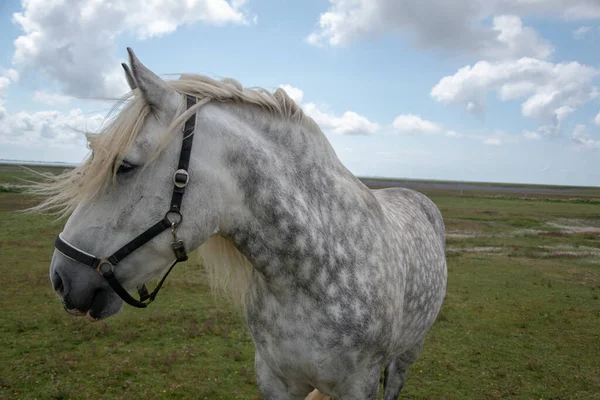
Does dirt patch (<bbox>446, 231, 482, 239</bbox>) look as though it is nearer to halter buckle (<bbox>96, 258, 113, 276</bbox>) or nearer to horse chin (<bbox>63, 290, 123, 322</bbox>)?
horse chin (<bbox>63, 290, 123, 322</bbox>)

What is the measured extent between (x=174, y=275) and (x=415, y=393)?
27.0ft

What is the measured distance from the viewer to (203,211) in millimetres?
1773

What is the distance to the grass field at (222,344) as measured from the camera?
5.52m

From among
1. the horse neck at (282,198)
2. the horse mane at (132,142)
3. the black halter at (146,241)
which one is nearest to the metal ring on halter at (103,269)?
the black halter at (146,241)

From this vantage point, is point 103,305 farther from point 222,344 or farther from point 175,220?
point 222,344

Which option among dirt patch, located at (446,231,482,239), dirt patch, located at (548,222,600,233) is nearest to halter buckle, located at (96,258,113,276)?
dirt patch, located at (446,231,482,239)

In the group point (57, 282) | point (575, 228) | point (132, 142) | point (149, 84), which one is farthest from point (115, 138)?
point (575, 228)

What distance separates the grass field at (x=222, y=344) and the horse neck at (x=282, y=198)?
1.00 metres

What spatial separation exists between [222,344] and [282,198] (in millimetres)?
5777

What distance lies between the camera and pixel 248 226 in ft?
6.33

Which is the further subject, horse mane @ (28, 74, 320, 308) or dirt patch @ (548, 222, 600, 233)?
dirt patch @ (548, 222, 600, 233)

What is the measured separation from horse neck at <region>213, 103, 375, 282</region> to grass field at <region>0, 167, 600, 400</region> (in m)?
1.00

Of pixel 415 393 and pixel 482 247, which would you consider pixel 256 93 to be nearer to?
pixel 415 393

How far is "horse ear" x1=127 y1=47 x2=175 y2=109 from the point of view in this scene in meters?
1.61
